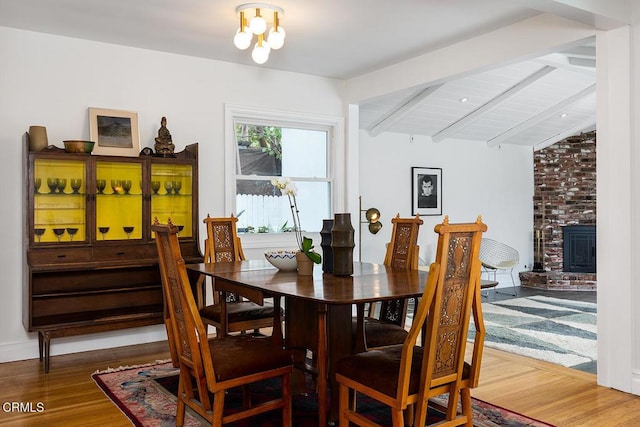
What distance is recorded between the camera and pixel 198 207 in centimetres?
505

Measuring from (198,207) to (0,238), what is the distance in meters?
1.57

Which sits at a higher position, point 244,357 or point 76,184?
point 76,184

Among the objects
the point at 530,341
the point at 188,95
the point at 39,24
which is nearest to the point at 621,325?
the point at 530,341

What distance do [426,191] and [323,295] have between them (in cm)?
606

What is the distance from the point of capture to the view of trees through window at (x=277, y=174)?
218 inches

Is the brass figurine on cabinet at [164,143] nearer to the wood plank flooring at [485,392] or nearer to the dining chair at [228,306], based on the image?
the dining chair at [228,306]

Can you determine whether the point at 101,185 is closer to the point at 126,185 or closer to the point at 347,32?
the point at 126,185

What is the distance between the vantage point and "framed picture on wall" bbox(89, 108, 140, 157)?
14.9 feet

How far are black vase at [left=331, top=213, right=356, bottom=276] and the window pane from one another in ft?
7.38

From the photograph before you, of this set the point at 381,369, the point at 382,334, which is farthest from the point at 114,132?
the point at 381,369

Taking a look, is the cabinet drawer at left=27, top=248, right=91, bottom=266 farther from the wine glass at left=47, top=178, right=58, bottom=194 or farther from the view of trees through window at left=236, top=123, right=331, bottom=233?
the view of trees through window at left=236, top=123, right=331, bottom=233

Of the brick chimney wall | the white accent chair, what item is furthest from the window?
the brick chimney wall

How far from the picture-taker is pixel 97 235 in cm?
436

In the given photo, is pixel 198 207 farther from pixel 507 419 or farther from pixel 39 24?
pixel 507 419
